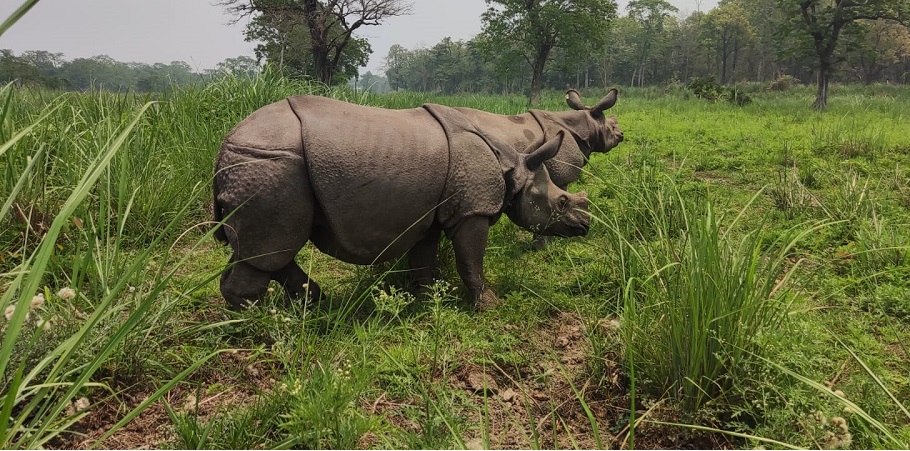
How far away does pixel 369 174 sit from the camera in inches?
115

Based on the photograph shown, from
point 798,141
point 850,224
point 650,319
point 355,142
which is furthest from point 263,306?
point 798,141

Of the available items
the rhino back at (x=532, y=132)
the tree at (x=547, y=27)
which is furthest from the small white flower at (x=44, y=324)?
the tree at (x=547, y=27)

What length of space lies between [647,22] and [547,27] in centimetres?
2970

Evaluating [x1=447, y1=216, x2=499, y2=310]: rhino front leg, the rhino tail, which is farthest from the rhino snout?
the rhino tail

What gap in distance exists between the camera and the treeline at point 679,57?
124 feet

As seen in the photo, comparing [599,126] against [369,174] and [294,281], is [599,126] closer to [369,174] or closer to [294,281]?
[369,174]

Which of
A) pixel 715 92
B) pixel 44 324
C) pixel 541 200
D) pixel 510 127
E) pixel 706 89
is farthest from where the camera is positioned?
pixel 706 89

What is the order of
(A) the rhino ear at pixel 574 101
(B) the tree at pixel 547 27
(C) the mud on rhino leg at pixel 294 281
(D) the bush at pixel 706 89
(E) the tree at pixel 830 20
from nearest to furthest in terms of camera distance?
1. (C) the mud on rhino leg at pixel 294 281
2. (A) the rhino ear at pixel 574 101
3. (E) the tree at pixel 830 20
4. (D) the bush at pixel 706 89
5. (B) the tree at pixel 547 27

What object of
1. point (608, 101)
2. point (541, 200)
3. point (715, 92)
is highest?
point (715, 92)

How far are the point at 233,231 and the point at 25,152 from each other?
2691 millimetres

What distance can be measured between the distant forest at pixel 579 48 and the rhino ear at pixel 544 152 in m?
3.32

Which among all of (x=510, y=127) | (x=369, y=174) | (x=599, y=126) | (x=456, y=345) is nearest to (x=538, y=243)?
(x=510, y=127)

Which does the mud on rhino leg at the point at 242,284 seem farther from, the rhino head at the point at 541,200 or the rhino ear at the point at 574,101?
the rhino ear at the point at 574,101

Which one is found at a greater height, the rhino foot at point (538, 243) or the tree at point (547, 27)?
the tree at point (547, 27)
